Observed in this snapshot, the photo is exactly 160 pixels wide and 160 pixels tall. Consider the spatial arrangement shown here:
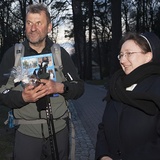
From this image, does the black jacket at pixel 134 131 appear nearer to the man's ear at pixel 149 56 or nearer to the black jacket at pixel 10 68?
the man's ear at pixel 149 56

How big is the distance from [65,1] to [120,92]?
31.4 m

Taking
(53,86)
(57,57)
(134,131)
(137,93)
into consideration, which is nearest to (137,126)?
(134,131)

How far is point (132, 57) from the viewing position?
2.74 m

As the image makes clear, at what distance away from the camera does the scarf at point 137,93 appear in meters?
2.52

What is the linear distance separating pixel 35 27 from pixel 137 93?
1138mm

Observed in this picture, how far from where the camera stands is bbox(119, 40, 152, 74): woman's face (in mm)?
2725

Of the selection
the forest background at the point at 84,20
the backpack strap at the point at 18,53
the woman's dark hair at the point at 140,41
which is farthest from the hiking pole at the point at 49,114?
the forest background at the point at 84,20

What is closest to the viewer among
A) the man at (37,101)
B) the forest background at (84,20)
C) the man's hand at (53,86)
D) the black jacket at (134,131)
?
the black jacket at (134,131)

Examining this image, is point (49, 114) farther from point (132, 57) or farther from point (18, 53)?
point (132, 57)

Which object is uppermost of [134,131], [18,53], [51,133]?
[18,53]

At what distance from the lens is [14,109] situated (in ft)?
10.4

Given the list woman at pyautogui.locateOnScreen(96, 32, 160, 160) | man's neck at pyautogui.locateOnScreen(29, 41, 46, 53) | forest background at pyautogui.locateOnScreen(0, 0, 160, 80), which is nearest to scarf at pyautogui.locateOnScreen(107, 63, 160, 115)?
woman at pyautogui.locateOnScreen(96, 32, 160, 160)

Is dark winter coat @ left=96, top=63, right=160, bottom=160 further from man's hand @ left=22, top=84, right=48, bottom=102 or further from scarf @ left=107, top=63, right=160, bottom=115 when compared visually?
man's hand @ left=22, top=84, right=48, bottom=102

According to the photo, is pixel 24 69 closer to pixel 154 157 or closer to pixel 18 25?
pixel 154 157
